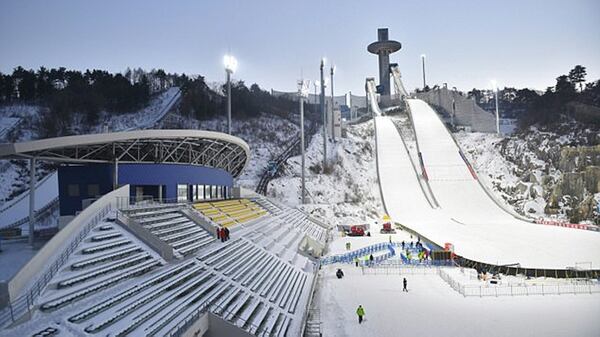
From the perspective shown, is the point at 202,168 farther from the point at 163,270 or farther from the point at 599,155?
the point at 599,155

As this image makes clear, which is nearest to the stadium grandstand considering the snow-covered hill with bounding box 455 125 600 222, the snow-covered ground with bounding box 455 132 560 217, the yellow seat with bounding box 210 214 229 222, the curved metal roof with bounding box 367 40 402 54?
the yellow seat with bounding box 210 214 229 222

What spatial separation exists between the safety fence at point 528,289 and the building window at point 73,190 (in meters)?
16.8

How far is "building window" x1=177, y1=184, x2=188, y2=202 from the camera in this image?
732 inches

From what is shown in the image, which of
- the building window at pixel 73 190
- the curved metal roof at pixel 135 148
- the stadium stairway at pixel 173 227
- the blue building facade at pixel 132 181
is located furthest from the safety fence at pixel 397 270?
the building window at pixel 73 190

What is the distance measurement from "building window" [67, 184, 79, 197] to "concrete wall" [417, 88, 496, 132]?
50959 mm

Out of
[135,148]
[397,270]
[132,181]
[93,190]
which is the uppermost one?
[135,148]

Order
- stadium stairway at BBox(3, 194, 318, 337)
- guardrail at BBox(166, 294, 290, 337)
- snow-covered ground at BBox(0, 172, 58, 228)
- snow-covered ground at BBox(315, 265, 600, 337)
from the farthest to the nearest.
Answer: snow-covered ground at BBox(0, 172, 58, 228), snow-covered ground at BBox(315, 265, 600, 337), guardrail at BBox(166, 294, 290, 337), stadium stairway at BBox(3, 194, 318, 337)

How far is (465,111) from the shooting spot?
175ft

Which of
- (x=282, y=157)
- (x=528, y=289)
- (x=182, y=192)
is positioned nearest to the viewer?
(x=528, y=289)

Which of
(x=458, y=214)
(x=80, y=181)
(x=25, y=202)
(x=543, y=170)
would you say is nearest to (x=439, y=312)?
(x=80, y=181)

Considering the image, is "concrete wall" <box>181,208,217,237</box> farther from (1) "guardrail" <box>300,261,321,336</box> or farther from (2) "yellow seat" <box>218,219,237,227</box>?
(1) "guardrail" <box>300,261,321,336</box>

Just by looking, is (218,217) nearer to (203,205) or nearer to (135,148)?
(203,205)

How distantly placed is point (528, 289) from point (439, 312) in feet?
16.0

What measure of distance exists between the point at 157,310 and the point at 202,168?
45.1ft
